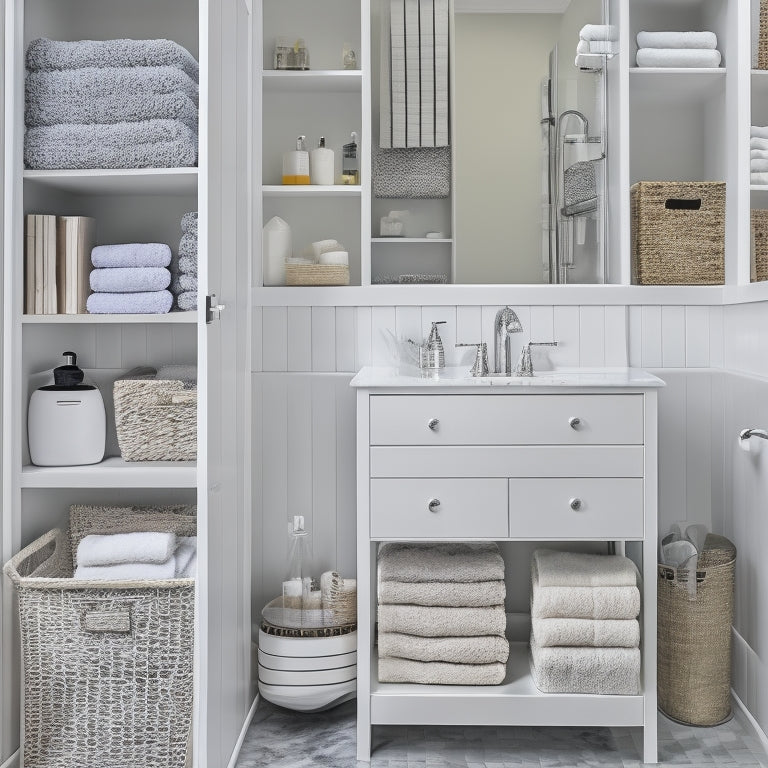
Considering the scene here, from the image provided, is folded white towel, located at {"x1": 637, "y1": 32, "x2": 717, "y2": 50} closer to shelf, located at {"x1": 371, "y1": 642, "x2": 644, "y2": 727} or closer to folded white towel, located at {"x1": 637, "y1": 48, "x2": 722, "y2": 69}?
folded white towel, located at {"x1": 637, "y1": 48, "x2": 722, "y2": 69}

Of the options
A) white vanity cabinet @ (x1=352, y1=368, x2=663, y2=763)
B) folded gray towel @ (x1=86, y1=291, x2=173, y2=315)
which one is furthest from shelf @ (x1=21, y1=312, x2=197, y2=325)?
white vanity cabinet @ (x1=352, y1=368, x2=663, y2=763)

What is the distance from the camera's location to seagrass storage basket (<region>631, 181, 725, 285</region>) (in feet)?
7.47

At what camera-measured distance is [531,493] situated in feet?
6.12

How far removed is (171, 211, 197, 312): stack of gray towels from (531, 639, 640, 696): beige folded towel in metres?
1.13

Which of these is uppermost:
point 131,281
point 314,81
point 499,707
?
point 314,81

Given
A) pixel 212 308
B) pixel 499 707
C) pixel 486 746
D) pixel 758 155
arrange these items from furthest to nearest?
1. pixel 758 155
2. pixel 486 746
3. pixel 499 707
4. pixel 212 308

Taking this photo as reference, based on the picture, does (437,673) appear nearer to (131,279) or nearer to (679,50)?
(131,279)

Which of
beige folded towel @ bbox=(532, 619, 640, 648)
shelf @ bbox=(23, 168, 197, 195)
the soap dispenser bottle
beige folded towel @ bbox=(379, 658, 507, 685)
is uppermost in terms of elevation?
shelf @ bbox=(23, 168, 197, 195)

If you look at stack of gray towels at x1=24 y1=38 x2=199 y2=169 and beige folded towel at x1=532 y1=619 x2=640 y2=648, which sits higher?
stack of gray towels at x1=24 y1=38 x2=199 y2=169

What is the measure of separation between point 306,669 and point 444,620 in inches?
15.2

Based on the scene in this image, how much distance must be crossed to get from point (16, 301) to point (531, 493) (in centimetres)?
121

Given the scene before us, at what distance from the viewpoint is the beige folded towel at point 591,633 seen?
6.12 ft

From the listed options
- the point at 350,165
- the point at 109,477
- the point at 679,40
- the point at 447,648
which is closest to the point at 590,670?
the point at 447,648

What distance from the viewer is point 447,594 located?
1.93 metres
